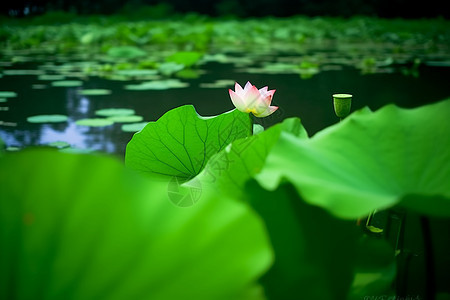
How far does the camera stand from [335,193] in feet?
0.97

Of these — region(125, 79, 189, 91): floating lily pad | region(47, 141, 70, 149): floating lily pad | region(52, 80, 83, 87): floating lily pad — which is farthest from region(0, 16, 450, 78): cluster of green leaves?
region(47, 141, 70, 149): floating lily pad

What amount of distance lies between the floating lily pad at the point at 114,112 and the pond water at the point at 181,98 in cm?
3

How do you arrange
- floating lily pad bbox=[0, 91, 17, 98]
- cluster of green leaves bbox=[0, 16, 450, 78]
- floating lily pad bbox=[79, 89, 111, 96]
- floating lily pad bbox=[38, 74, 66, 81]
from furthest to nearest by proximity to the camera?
cluster of green leaves bbox=[0, 16, 450, 78], floating lily pad bbox=[38, 74, 66, 81], floating lily pad bbox=[79, 89, 111, 96], floating lily pad bbox=[0, 91, 17, 98]

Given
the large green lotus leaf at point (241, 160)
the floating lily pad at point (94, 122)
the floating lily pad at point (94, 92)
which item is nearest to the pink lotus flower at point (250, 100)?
the large green lotus leaf at point (241, 160)

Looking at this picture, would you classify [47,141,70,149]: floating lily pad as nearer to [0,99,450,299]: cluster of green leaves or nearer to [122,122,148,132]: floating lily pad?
[122,122,148,132]: floating lily pad

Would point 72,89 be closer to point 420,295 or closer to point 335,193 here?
point 420,295

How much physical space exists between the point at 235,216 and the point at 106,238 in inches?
2.7

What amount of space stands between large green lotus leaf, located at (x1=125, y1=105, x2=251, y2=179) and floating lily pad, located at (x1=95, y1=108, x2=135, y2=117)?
1078mm

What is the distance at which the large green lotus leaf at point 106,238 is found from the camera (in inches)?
9.2

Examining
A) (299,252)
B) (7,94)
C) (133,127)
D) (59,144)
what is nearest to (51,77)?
(7,94)

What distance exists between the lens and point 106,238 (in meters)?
0.24

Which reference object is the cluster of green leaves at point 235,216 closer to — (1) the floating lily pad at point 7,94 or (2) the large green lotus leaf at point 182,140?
(2) the large green lotus leaf at point 182,140

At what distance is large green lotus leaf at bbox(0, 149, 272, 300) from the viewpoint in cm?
23

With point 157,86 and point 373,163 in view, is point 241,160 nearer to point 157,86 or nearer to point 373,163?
point 373,163
